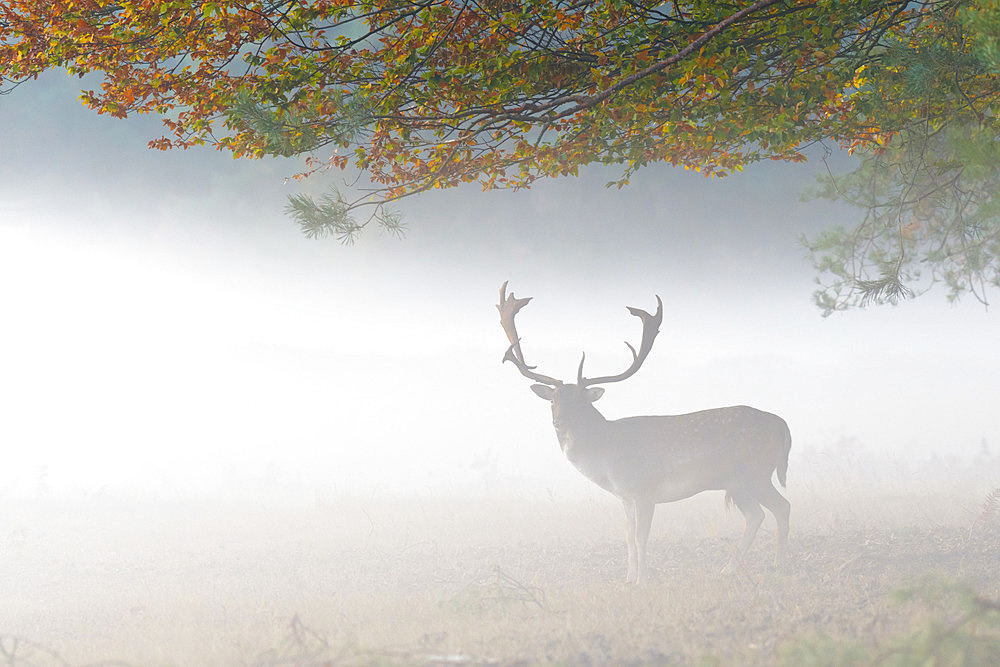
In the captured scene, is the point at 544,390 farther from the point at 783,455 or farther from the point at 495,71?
the point at 495,71

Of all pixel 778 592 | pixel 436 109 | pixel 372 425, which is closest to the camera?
pixel 436 109

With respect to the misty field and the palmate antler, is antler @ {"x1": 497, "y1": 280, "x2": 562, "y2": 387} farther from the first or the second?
the misty field

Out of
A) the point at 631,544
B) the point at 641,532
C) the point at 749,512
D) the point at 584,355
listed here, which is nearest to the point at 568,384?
the point at 584,355

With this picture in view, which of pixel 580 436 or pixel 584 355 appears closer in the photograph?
pixel 580 436

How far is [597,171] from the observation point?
59.3ft

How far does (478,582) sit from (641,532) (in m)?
1.97

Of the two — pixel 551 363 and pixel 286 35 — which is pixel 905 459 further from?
pixel 286 35

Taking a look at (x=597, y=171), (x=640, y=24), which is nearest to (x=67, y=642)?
(x=640, y=24)

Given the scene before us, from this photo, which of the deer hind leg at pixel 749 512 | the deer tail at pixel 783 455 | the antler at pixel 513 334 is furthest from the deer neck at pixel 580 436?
the deer tail at pixel 783 455

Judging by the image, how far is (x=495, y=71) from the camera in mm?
5871

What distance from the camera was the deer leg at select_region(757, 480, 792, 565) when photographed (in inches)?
310

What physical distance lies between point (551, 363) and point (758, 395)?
249 inches

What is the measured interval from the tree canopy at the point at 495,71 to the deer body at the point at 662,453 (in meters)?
2.48

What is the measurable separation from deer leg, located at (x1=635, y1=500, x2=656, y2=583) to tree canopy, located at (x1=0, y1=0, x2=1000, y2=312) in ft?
11.0
